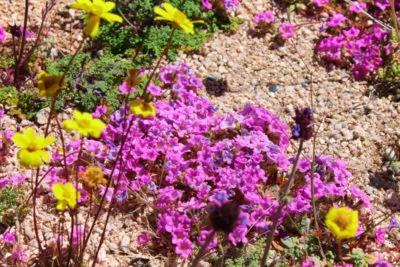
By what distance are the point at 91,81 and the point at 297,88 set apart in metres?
1.89

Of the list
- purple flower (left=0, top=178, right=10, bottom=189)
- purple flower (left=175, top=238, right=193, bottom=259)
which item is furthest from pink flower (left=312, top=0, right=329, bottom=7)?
purple flower (left=0, top=178, right=10, bottom=189)

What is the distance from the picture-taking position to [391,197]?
4070 mm

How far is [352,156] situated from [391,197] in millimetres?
463

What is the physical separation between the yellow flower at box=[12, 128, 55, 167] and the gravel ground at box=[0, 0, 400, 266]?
181cm

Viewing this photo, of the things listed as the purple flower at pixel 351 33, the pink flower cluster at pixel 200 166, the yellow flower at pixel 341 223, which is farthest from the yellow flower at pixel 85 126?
the purple flower at pixel 351 33

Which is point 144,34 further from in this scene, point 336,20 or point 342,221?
point 342,221

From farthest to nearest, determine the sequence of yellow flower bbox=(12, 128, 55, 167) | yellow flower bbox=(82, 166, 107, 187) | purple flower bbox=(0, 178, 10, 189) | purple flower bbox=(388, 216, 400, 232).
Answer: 1. purple flower bbox=(388, 216, 400, 232)
2. purple flower bbox=(0, 178, 10, 189)
3. yellow flower bbox=(82, 166, 107, 187)
4. yellow flower bbox=(12, 128, 55, 167)

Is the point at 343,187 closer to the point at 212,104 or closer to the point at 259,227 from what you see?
the point at 259,227

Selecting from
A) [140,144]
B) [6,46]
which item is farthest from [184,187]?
[6,46]

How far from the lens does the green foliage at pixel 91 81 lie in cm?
422

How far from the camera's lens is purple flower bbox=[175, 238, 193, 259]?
3391 mm

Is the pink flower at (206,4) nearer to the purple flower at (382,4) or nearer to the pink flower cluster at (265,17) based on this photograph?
the pink flower cluster at (265,17)

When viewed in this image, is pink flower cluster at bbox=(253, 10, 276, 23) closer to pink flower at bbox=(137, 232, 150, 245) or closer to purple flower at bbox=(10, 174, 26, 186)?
→ pink flower at bbox=(137, 232, 150, 245)

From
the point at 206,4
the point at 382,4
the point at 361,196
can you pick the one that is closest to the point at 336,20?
the point at 382,4
